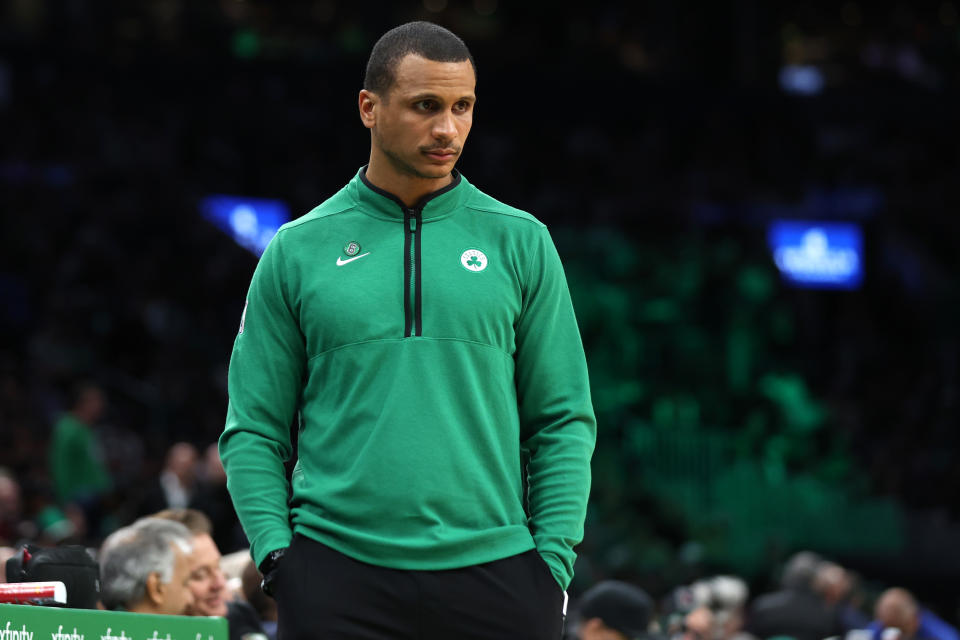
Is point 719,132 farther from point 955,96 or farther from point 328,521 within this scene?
point 328,521

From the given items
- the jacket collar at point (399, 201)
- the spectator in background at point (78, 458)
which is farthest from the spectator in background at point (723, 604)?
the jacket collar at point (399, 201)

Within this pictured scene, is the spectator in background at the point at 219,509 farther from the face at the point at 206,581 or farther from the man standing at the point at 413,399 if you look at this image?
the man standing at the point at 413,399

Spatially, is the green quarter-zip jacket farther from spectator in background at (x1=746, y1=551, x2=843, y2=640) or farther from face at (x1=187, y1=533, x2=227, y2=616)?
spectator in background at (x1=746, y1=551, x2=843, y2=640)

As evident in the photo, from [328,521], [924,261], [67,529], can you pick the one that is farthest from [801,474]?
[328,521]

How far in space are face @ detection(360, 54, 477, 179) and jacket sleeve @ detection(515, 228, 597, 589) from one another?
0.80ft

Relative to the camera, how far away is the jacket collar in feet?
8.38

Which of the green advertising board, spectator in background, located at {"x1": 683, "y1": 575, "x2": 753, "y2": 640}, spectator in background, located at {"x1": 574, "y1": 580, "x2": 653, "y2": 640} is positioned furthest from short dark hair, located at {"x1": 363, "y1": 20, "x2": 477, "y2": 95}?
spectator in background, located at {"x1": 683, "y1": 575, "x2": 753, "y2": 640}

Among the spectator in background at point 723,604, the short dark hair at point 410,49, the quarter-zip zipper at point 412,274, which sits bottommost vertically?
the spectator in background at point 723,604

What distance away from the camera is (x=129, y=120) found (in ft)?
52.5

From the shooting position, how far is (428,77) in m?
2.45

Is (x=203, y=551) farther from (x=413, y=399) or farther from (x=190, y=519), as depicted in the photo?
(x=413, y=399)

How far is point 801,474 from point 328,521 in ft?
47.7

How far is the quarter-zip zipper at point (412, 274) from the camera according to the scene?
95.2 inches

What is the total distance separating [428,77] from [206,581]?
2233mm
